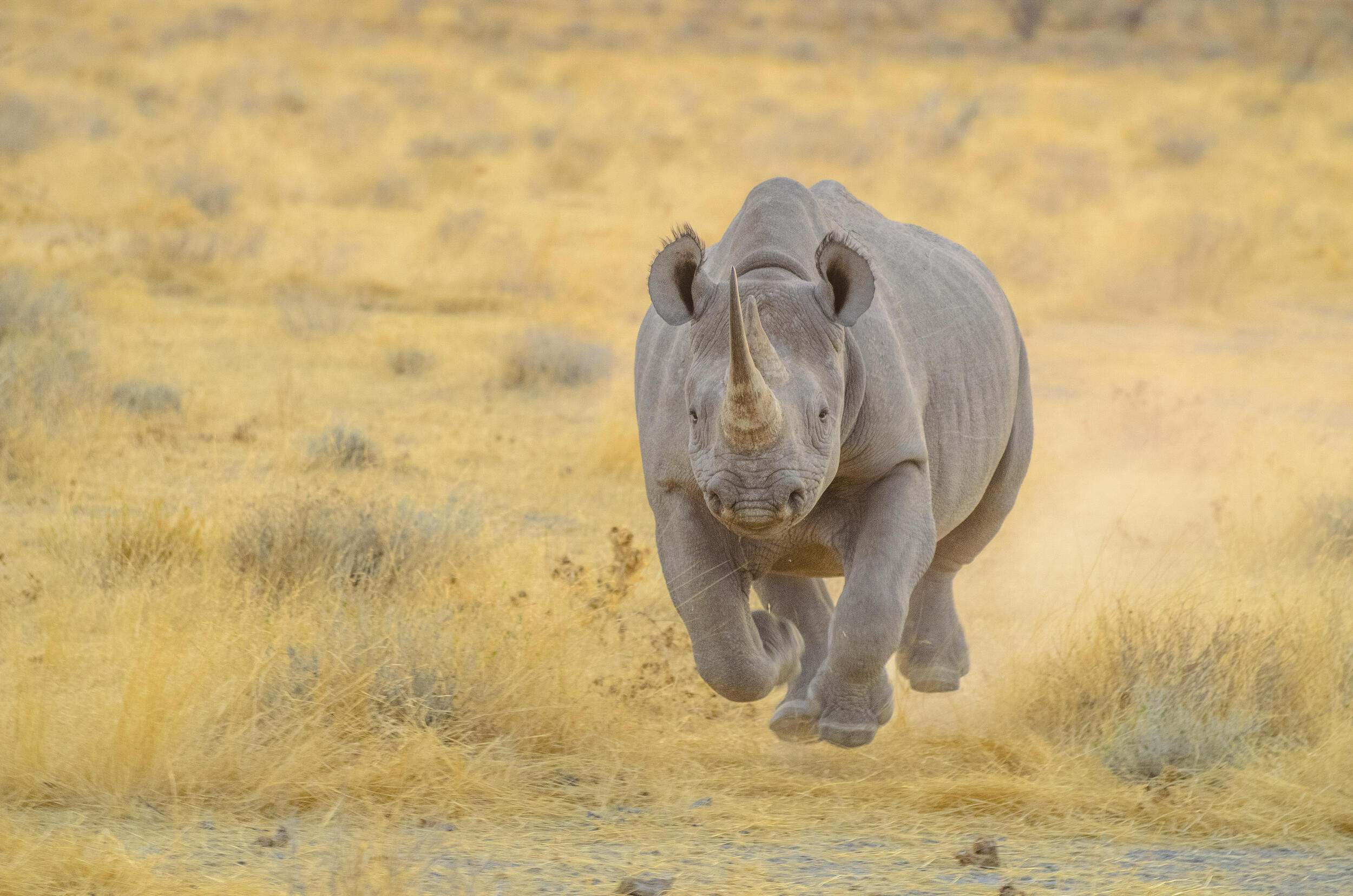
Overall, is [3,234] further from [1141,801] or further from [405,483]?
[1141,801]

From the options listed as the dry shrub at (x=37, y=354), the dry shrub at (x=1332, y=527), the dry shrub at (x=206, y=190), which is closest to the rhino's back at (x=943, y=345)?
the dry shrub at (x=1332, y=527)

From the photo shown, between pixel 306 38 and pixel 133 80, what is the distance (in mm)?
12153

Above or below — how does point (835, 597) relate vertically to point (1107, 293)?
below

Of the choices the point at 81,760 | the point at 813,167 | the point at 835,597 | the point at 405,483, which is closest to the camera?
the point at 81,760

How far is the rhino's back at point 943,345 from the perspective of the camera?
17.9ft

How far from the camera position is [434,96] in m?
35.8

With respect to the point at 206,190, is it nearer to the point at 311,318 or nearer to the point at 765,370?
the point at 311,318

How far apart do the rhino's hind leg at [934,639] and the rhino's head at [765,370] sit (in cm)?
169

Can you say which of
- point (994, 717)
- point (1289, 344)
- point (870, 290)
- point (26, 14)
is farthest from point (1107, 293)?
point (26, 14)

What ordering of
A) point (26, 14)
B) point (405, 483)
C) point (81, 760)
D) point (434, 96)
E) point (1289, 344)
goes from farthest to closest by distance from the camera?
1. point (26, 14)
2. point (434, 96)
3. point (1289, 344)
4. point (405, 483)
5. point (81, 760)

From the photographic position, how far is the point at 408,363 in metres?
13.1

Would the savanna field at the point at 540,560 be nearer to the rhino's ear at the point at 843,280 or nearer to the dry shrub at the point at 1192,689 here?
the dry shrub at the point at 1192,689

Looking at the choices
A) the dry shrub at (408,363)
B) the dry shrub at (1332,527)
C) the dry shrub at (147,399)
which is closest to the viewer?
the dry shrub at (1332,527)

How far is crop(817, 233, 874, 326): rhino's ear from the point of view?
4637 mm
